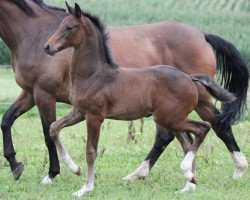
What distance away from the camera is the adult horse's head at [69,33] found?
762 cm

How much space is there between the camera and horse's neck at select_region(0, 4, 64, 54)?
8.96 meters

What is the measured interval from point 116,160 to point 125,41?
1.62 meters

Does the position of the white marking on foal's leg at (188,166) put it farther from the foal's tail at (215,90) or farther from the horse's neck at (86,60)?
the horse's neck at (86,60)

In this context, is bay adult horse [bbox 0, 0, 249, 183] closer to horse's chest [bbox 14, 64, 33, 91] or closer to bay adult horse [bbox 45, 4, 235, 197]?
horse's chest [bbox 14, 64, 33, 91]

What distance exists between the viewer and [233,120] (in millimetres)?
8922

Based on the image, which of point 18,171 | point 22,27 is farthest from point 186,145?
point 22,27

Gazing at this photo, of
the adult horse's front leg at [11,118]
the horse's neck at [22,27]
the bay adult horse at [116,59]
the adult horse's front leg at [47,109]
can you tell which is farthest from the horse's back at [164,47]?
the adult horse's front leg at [11,118]

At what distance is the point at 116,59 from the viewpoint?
916cm

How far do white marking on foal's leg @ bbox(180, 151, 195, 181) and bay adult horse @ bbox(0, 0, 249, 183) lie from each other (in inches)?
42.2

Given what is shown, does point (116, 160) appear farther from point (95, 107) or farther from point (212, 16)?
point (212, 16)

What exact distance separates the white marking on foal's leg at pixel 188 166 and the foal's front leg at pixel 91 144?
2.92 ft

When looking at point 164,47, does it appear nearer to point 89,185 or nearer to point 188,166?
point 188,166

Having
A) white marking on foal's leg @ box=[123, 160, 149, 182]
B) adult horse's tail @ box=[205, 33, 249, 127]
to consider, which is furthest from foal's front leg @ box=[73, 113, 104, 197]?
adult horse's tail @ box=[205, 33, 249, 127]

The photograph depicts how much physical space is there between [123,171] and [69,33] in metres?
2.32
